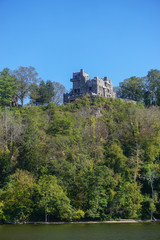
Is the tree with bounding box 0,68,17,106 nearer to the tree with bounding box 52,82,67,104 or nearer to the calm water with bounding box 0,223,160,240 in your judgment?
the tree with bounding box 52,82,67,104

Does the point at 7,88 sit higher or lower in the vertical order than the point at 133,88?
lower

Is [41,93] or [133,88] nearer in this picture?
[41,93]

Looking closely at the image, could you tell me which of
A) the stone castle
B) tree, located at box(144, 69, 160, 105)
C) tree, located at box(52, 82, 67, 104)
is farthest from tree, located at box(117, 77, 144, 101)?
tree, located at box(52, 82, 67, 104)

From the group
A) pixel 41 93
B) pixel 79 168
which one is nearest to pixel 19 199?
pixel 79 168

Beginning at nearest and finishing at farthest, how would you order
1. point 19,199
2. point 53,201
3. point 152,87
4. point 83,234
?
point 83,234, point 53,201, point 19,199, point 152,87

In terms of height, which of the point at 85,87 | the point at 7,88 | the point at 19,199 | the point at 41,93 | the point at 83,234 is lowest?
the point at 83,234

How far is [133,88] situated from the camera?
2768 inches

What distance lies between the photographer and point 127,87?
71.4 meters

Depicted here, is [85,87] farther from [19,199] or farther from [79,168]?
[19,199]

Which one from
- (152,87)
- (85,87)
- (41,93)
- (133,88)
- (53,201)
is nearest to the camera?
(53,201)

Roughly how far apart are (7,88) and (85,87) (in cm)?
1795

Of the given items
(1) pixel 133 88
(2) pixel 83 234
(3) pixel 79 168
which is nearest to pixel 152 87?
(1) pixel 133 88

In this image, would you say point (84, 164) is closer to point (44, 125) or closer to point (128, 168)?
point (128, 168)

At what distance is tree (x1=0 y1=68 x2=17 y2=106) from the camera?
5838cm
